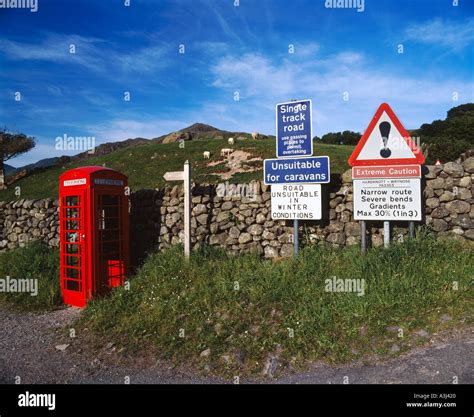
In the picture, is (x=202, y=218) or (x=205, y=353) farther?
(x=202, y=218)

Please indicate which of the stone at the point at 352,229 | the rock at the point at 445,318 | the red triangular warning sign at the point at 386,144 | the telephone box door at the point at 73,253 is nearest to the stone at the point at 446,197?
the red triangular warning sign at the point at 386,144

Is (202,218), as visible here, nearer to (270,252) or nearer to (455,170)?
(270,252)

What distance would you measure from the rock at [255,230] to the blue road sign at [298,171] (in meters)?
0.90

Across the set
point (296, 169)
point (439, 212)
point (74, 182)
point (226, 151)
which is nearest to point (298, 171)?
point (296, 169)

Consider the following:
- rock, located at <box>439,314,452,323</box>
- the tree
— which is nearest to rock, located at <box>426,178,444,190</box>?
rock, located at <box>439,314,452,323</box>

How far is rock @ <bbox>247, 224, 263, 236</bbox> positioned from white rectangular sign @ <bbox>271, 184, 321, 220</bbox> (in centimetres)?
46

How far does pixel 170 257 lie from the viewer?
8.07 meters

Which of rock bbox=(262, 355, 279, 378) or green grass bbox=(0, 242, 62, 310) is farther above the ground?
green grass bbox=(0, 242, 62, 310)

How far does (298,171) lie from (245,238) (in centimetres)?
174

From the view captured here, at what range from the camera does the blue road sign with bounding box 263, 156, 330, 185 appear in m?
7.48

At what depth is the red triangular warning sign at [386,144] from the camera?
6.88 m

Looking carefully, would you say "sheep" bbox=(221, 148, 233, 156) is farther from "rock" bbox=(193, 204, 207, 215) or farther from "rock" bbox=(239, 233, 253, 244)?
"rock" bbox=(239, 233, 253, 244)

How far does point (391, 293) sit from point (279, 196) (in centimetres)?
291

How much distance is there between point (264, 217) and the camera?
27.5 feet
